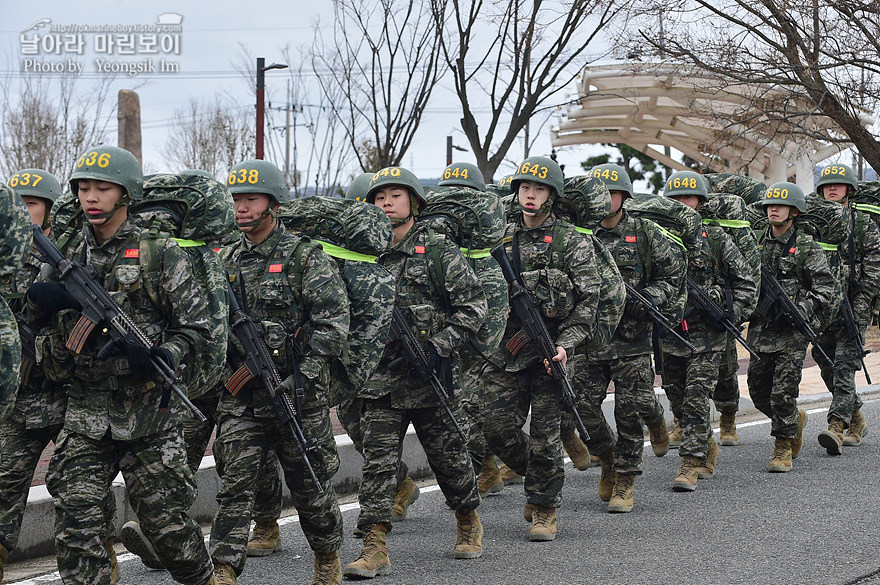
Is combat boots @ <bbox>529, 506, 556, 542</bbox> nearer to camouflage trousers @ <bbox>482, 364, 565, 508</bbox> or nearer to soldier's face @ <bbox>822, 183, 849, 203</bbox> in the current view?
camouflage trousers @ <bbox>482, 364, 565, 508</bbox>

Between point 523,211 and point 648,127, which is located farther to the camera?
point 648,127

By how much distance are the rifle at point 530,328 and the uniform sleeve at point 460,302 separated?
70cm

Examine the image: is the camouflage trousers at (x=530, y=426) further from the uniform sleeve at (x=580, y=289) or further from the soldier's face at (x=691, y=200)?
the soldier's face at (x=691, y=200)

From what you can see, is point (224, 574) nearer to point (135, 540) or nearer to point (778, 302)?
point (135, 540)

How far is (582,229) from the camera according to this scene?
7312mm

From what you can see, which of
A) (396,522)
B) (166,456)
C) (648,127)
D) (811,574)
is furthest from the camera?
(648,127)

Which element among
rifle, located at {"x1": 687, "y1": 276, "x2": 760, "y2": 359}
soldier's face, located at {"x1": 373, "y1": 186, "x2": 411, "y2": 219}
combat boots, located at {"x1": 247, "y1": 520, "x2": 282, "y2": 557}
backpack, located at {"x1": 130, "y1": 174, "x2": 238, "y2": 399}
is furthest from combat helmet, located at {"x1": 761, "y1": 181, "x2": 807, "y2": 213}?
backpack, located at {"x1": 130, "y1": 174, "x2": 238, "y2": 399}

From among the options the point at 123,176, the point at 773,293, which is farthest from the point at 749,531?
the point at 123,176

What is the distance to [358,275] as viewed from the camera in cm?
571

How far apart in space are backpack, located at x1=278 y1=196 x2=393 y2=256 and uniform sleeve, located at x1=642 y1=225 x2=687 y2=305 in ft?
8.94

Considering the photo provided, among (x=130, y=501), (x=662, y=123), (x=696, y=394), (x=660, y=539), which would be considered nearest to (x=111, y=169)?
(x=130, y=501)

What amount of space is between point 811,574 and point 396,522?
265 cm

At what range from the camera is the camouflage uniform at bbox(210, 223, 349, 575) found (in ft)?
17.3

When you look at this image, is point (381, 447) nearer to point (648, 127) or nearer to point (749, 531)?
point (749, 531)
